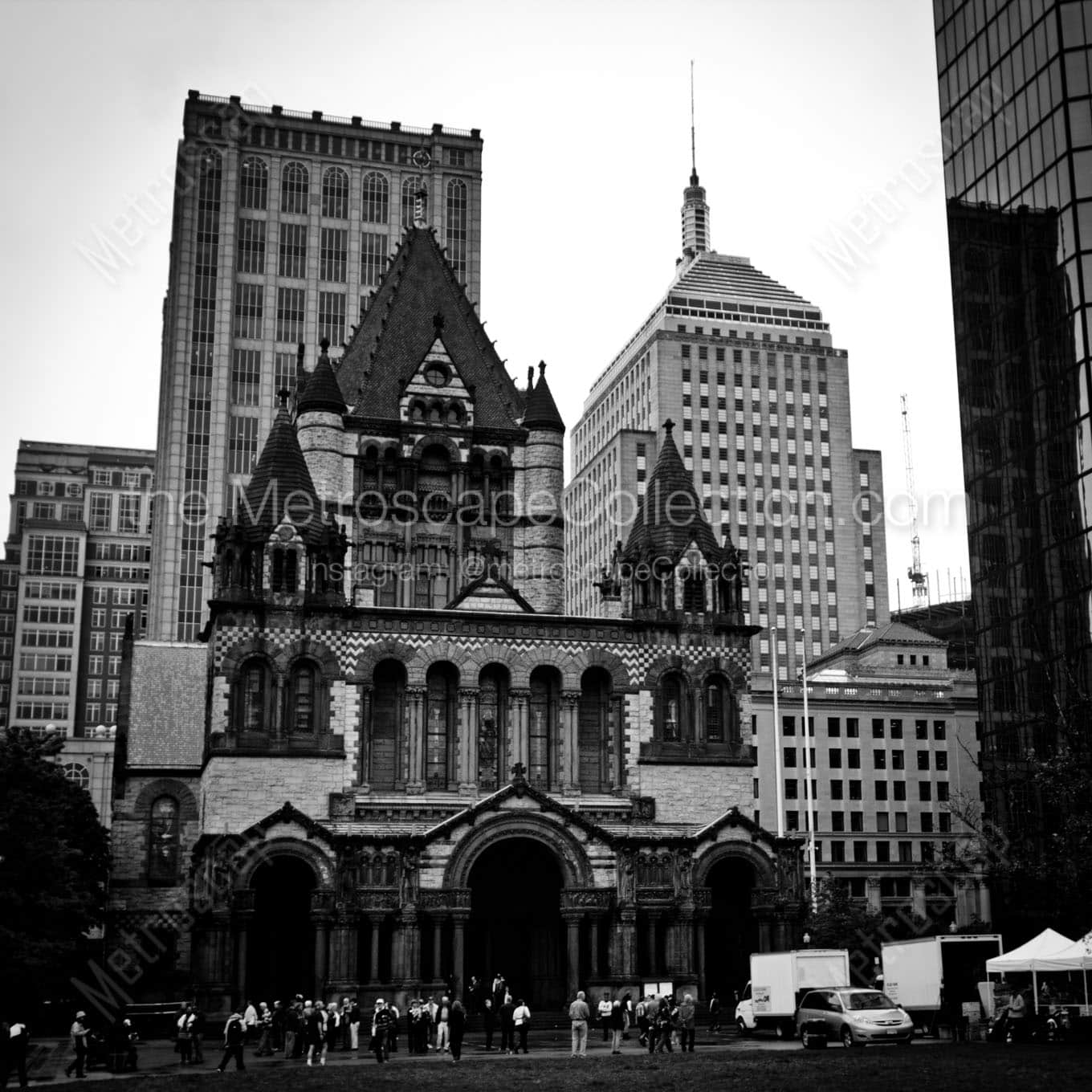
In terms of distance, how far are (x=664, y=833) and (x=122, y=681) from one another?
30843 millimetres

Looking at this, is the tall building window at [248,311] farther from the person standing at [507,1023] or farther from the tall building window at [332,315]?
the person standing at [507,1023]

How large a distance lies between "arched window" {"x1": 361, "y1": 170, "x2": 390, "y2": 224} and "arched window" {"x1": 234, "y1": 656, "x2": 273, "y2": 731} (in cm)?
9854

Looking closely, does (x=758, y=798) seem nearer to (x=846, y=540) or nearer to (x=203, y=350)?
(x=846, y=540)

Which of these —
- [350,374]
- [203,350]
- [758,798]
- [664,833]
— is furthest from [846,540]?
[664,833]

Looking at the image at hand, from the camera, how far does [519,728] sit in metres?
66.3

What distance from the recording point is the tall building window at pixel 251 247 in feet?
501

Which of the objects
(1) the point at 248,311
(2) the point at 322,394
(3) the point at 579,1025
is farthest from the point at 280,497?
(1) the point at 248,311

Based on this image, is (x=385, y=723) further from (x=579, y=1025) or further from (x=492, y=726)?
(x=579, y=1025)

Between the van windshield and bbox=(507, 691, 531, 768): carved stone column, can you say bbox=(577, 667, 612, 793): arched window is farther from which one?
the van windshield

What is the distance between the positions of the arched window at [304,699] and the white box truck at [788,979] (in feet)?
68.9

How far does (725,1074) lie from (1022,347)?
2019 inches

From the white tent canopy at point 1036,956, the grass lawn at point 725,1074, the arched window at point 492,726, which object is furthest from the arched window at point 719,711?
the grass lawn at point 725,1074

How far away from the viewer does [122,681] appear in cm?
8131

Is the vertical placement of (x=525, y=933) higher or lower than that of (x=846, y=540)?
lower
